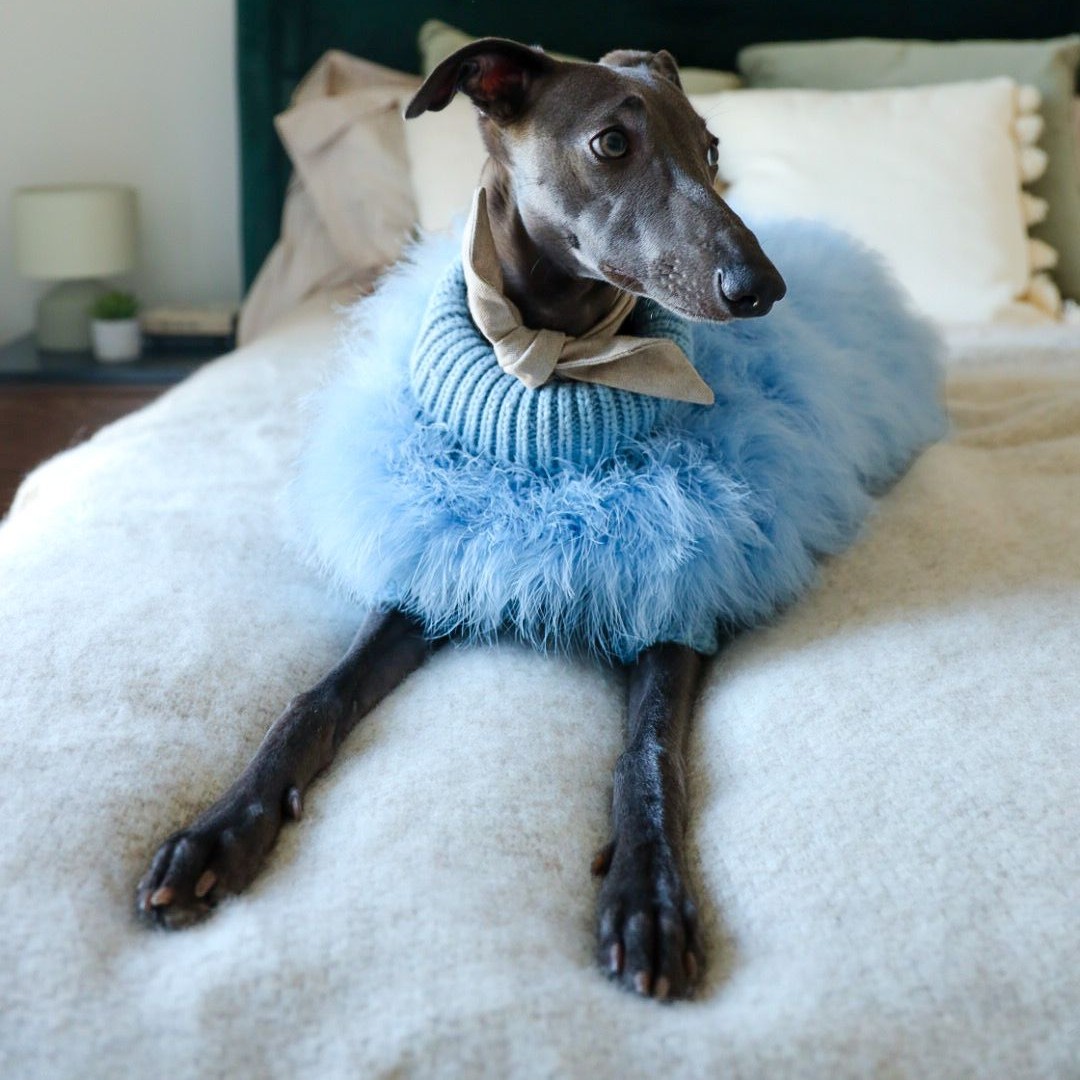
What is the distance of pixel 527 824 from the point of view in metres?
0.91

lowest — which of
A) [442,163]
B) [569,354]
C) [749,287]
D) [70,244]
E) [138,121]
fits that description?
[70,244]

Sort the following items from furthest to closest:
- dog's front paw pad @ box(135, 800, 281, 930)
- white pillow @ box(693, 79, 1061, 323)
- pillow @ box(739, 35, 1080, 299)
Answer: pillow @ box(739, 35, 1080, 299) < white pillow @ box(693, 79, 1061, 323) < dog's front paw pad @ box(135, 800, 281, 930)

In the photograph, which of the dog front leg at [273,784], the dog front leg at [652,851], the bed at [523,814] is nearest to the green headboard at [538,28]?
the bed at [523,814]

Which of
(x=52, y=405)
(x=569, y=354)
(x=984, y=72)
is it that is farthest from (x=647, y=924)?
(x=984, y=72)

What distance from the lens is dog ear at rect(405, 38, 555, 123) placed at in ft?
3.74

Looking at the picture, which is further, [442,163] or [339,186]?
[339,186]

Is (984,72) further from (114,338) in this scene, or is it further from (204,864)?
(204,864)

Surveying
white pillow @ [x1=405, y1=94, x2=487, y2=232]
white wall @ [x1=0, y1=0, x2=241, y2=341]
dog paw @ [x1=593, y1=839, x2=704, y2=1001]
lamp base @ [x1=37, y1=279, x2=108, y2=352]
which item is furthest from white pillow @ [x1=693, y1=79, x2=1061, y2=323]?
dog paw @ [x1=593, y1=839, x2=704, y2=1001]

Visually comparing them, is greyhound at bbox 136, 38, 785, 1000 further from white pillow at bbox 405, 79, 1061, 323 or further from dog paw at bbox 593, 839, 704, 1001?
white pillow at bbox 405, 79, 1061, 323

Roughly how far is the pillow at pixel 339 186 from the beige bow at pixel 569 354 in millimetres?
1173

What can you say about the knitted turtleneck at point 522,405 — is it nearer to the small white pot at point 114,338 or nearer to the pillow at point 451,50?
the pillow at point 451,50

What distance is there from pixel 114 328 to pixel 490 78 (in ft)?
5.40

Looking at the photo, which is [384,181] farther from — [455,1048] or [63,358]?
[455,1048]

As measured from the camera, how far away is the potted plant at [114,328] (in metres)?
2.59
